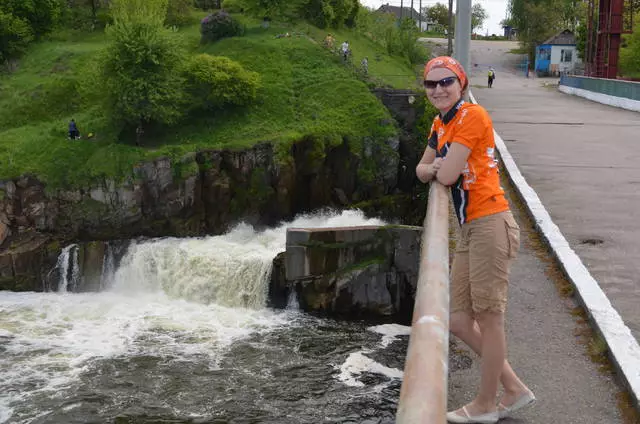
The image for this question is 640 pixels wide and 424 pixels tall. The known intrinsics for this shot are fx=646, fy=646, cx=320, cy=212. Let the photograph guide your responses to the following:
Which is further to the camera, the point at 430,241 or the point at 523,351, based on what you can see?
the point at 523,351

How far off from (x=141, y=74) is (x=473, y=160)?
2373 cm

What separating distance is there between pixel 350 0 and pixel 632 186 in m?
34.2

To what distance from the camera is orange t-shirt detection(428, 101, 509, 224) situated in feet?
10.7

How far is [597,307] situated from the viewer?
5062 mm

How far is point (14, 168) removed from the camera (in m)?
22.8

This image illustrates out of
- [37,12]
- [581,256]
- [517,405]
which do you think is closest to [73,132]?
[37,12]

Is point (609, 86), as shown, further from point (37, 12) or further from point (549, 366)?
point (37, 12)

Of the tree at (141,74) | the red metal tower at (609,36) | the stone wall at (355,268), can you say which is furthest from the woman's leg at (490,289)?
the red metal tower at (609,36)

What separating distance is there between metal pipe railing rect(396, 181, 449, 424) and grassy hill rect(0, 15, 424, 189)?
69.6ft

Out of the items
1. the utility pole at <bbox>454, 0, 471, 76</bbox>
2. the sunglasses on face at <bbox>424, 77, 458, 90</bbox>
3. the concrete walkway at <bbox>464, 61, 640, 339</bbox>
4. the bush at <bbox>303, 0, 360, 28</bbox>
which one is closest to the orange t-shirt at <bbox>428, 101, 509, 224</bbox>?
the sunglasses on face at <bbox>424, 77, 458, 90</bbox>

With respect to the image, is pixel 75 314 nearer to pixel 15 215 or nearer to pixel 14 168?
pixel 15 215

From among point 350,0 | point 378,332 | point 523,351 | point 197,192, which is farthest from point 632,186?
point 350,0

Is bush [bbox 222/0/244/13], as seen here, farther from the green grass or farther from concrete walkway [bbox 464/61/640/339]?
concrete walkway [bbox 464/61/640/339]

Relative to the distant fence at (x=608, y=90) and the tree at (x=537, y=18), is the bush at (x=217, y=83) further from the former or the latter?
the tree at (x=537, y=18)
